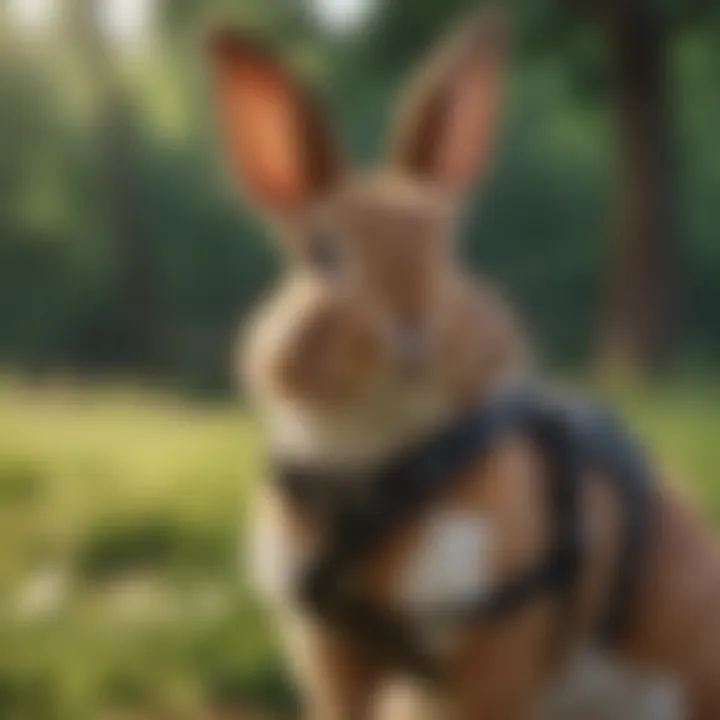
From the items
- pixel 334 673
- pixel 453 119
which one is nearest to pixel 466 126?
pixel 453 119

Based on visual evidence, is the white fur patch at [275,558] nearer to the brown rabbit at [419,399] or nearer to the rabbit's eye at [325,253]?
the brown rabbit at [419,399]

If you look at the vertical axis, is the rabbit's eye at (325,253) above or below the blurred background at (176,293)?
below

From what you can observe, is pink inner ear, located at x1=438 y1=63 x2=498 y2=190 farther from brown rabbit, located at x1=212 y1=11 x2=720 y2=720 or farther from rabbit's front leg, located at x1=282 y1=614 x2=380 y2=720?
rabbit's front leg, located at x1=282 y1=614 x2=380 y2=720

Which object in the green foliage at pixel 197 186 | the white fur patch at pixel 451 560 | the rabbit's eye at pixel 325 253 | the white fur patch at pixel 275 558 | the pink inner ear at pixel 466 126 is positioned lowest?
the white fur patch at pixel 451 560

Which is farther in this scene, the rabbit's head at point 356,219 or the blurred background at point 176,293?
the blurred background at point 176,293

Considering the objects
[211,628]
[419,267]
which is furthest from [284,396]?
[211,628]

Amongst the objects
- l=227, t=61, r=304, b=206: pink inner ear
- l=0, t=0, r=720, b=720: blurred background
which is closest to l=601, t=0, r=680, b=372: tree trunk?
l=0, t=0, r=720, b=720: blurred background

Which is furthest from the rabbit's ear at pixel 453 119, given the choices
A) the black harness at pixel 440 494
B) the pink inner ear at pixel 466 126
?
the black harness at pixel 440 494

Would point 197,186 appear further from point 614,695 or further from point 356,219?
point 614,695
